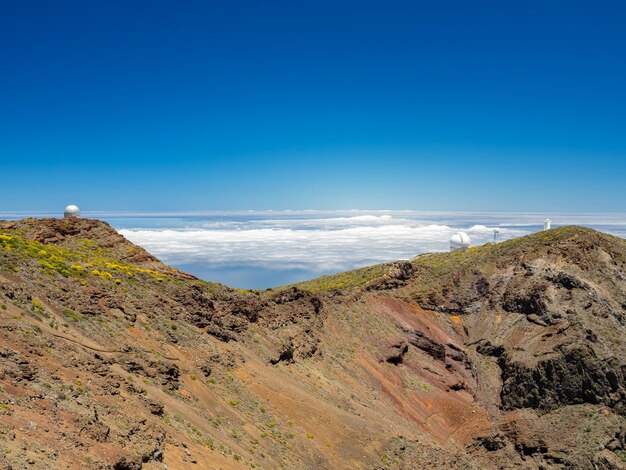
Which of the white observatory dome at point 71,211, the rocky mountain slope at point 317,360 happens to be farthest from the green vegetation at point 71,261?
the white observatory dome at point 71,211

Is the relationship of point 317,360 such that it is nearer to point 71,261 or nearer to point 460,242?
point 71,261

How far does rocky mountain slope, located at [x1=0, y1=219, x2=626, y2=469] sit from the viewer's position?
17203 mm

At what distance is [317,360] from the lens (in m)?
36.3

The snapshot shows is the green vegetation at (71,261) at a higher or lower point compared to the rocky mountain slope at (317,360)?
higher

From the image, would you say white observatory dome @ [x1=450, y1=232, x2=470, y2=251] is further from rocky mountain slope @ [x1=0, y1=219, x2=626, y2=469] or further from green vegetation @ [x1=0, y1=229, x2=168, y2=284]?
green vegetation @ [x1=0, y1=229, x2=168, y2=284]

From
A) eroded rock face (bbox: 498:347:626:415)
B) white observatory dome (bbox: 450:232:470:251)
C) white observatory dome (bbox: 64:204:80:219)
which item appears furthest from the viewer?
white observatory dome (bbox: 450:232:470:251)

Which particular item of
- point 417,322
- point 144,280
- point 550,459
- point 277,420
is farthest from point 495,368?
point 144,280

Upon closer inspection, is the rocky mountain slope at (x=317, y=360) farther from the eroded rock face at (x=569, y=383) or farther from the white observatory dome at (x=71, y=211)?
the white observatory dome at (x=71, y=211)

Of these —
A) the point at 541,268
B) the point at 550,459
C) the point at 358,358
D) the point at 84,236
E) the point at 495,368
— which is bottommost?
the point at 550,459

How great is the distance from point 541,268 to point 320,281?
25.4 metres

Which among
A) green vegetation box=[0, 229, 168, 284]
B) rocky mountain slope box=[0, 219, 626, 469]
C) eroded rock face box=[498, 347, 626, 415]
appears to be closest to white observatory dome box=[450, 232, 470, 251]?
rocky mountain slope box=[0, 219, 626, 469]

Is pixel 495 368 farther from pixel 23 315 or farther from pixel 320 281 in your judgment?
pixel 23 315

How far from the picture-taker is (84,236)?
4322cm

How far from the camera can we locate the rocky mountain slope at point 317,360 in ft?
56.4
